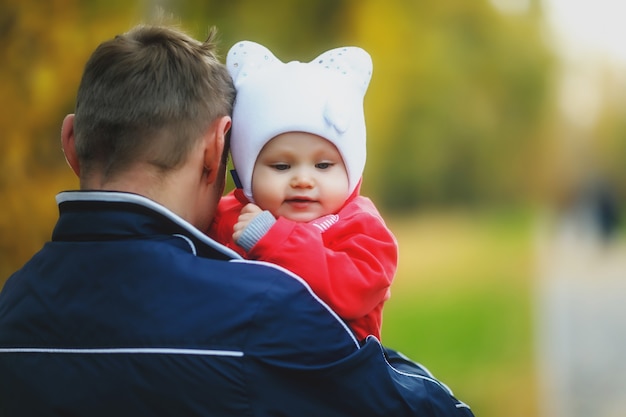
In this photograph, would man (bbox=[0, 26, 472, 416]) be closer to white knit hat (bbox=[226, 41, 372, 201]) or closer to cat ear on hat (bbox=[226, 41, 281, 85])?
white knit hat (bbox=[226, 41, 372, 201])

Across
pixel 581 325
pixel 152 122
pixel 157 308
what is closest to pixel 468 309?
pixel 581 325

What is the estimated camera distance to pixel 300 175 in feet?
8.32

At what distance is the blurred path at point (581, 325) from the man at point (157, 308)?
39.3 feet

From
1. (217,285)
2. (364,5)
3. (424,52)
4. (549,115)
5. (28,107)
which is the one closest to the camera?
(217,285)

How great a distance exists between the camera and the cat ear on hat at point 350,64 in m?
2.69

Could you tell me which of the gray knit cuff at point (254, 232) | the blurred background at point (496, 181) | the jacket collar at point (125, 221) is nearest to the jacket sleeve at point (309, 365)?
the jacket collar at point (125, 221)

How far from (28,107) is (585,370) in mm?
11820

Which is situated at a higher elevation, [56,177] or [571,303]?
[56,177]

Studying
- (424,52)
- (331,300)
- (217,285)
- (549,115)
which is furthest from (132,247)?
(549,115)

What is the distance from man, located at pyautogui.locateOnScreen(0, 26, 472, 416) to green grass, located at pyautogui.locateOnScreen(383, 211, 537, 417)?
11.4 meters

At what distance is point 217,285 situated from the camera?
216cm

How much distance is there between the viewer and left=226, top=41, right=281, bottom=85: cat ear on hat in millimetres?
2680

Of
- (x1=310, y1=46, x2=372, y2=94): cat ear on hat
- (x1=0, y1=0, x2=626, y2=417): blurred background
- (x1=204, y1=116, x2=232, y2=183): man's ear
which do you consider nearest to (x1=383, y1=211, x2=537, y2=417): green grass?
(x1=0, y1=0, x2=626, y2=417): blurred background

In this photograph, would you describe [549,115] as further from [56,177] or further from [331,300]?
[331,300]
